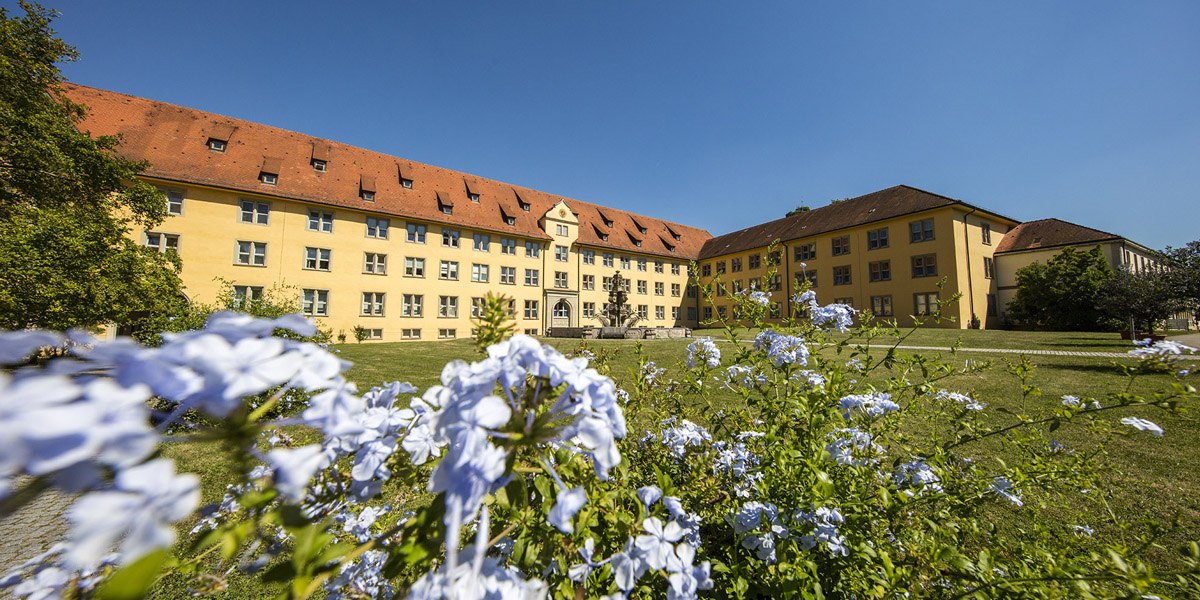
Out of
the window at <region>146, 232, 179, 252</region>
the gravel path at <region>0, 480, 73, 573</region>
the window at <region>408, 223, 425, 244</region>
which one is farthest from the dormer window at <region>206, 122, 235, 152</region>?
the gravel path at <region>0, 480, 73, 573</region>

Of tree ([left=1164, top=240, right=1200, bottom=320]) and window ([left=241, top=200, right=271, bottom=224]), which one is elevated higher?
window ([left=241, top=200, right=271, bottom=224])

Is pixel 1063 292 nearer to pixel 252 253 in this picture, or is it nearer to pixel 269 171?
pixel 252 253

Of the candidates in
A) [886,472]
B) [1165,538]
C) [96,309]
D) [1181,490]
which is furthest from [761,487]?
[96,309]

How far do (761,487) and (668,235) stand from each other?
40366 millimetres

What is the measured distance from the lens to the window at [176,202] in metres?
19.8

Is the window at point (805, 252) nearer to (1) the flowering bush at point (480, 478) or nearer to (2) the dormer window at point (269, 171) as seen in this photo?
(1) the flowering bush at point (480, 478)

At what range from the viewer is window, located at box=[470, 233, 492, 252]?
2834 centimetres

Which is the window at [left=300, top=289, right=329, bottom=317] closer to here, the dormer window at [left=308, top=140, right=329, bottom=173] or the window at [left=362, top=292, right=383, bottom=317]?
the window at [left=362, top=292, right=383, bottom=317]

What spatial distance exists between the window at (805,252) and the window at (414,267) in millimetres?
27754

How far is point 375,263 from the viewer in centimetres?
2467

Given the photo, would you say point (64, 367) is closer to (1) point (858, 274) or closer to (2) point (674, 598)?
(2) point (674, 598)

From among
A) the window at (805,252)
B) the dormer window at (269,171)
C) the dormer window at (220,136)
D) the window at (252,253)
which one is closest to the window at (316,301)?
the window at (252,253)

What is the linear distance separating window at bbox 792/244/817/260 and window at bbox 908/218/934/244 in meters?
6.39

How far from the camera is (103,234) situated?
1076cm
